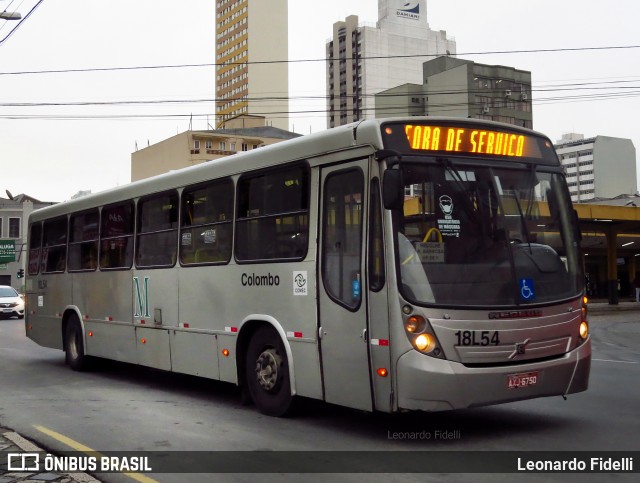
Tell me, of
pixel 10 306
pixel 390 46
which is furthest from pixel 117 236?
pixel 390 46

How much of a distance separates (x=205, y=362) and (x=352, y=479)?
14.8 feet

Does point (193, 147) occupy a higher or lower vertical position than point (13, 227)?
higher

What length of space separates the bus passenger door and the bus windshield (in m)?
0.55

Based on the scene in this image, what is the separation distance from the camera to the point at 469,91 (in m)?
102

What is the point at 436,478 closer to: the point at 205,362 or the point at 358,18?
the point at 205,362

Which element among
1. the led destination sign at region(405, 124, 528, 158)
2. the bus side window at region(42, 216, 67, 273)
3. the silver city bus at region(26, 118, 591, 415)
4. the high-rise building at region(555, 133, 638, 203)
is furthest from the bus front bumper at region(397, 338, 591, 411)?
the high-rise building at region(555, 133, 638, 203)

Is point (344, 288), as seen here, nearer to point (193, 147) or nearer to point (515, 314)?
point (515, 314)

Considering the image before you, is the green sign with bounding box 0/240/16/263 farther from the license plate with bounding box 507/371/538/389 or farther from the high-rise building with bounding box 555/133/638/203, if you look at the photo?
the license plate with bounding box 507/371/538/389

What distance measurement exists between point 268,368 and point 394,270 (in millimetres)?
2413

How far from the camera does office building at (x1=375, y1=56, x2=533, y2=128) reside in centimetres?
10475

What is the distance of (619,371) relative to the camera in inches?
512

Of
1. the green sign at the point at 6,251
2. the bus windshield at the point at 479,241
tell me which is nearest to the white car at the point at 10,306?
the green sign at the point at 6,251

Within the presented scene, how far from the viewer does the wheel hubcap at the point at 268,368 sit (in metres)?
8.97

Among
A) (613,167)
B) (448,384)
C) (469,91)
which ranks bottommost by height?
(448,384)
